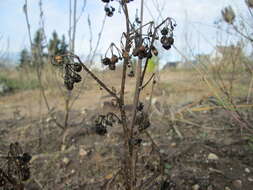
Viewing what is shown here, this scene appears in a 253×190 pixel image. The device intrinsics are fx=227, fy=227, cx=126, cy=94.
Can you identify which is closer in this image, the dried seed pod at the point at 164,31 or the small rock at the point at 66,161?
the dried seed pod at the point at 164,31

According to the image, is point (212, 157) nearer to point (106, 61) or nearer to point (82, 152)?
point (82, 152)

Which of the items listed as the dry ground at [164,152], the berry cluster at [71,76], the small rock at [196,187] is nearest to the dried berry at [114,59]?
the berry cluster at [71,76]

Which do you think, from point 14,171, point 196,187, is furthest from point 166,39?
point 196,187

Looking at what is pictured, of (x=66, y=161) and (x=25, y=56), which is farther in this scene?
(x=25, y=56)

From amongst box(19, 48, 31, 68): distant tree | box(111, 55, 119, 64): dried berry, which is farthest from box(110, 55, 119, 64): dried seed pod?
box(19, 48, 31, 68): distant tree

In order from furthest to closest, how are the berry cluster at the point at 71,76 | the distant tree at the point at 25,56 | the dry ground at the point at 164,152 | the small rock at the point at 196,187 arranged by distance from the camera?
the distant tree at the point at 25,56
the dry ground at the point at 164,152
the small rock at the point at 196,187
the berry cluster at the point at 71,76

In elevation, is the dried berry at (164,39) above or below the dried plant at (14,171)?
above

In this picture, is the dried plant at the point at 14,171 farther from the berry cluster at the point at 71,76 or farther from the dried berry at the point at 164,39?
the dried berry at the point at 164,39

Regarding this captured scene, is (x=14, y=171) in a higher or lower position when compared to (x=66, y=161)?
higher

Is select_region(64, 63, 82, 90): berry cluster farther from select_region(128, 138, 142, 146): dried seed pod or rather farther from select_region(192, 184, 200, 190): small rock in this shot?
select_region(192, 184, 200, 190): small rock

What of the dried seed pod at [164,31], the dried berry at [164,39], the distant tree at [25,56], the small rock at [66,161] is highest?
the distant tree at [25,56]

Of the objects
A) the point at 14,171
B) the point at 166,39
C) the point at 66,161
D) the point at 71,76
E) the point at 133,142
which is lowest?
the point at 66,161

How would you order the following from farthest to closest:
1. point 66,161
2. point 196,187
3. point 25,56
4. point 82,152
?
1. point 25,56
2. point 82,152
3. point 66,161
4. point 196,187

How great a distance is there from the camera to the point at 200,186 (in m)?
1.55
